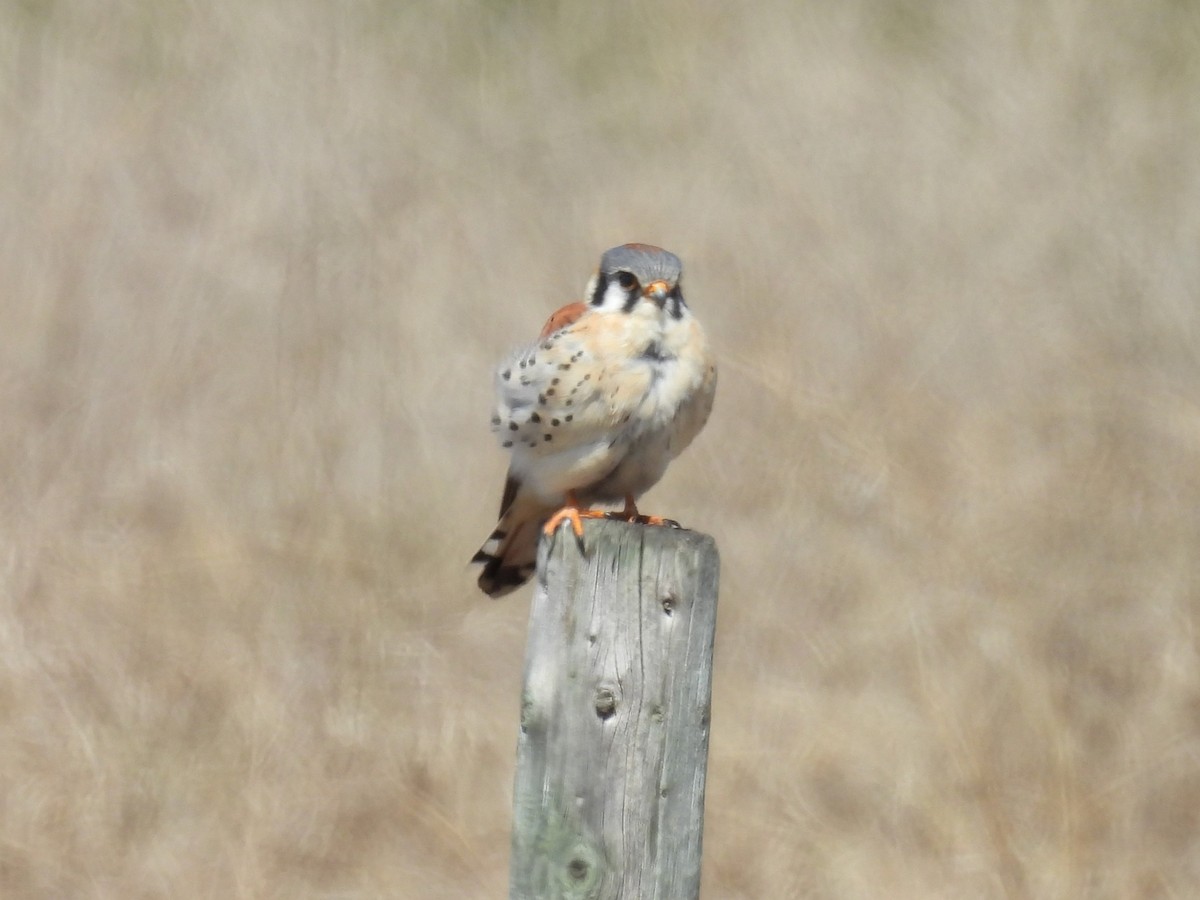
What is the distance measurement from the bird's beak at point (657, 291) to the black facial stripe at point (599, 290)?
0.43ft

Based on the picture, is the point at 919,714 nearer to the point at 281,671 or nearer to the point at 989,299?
the point at 989,299

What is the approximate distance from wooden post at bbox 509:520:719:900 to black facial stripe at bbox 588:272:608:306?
1157 mm

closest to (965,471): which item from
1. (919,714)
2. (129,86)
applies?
(919,714)

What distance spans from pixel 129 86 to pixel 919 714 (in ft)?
11.0

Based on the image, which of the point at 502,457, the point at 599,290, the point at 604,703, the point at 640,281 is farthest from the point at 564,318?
the point at 502,457

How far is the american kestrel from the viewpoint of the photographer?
3430 millimetres

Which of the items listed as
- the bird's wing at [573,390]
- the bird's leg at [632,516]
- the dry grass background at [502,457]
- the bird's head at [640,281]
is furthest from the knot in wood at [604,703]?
the dry grass background at [502,457]

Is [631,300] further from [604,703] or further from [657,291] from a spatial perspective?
[604,703]

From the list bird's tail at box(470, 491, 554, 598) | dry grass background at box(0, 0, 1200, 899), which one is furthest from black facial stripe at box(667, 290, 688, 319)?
dry grass background at box(0, 0, 1200, 899)

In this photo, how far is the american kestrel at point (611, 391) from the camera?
3430 mm

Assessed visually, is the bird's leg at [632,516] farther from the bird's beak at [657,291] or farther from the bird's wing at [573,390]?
the bird's beak at [657,291]

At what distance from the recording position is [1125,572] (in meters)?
5.09

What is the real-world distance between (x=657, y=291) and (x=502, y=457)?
1.94 metres

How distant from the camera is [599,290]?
3.63m
